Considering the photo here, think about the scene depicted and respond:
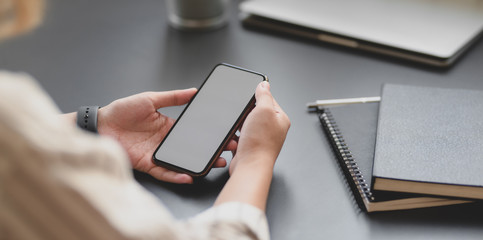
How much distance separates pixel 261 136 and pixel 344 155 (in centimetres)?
13

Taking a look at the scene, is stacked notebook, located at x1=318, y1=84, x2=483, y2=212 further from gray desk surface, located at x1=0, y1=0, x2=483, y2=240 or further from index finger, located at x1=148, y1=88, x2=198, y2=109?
index finger, located at x1=148, y1=88, x2=198, y2=109

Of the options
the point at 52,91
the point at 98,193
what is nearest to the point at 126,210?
the point at 98,193

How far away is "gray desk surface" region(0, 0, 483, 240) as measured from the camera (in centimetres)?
63

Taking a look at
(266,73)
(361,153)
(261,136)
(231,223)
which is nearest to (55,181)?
(231,223)

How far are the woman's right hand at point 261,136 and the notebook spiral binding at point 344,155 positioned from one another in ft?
0.28

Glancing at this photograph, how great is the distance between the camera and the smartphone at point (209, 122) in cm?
69

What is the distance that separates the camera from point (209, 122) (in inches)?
28.2

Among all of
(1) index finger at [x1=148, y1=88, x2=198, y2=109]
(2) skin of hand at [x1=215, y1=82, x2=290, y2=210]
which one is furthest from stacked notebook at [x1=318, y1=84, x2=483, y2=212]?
(1) index finger at [x1=148, y1=88, x2=198, y2=109]

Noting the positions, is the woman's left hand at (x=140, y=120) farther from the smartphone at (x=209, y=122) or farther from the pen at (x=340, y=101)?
the pen at (x=340, y=101)

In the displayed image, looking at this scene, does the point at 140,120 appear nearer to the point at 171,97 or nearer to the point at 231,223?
the point at 171,97

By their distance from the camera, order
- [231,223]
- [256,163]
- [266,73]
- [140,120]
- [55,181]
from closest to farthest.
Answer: [55,181]
[231,223]
[256,163]
[140,120]
[266,73]

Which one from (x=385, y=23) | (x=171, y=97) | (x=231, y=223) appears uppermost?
(x=385, y=23)

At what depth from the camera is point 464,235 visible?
60 cm

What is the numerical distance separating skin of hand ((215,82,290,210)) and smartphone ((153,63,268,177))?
0.08ft
